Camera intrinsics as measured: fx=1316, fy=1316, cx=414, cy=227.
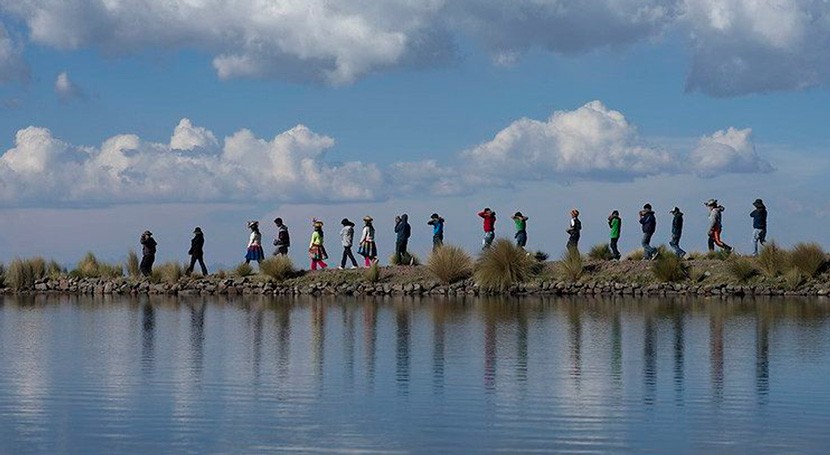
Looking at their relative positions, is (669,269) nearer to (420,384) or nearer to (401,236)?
(401,236)

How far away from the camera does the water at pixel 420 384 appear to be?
580 inches

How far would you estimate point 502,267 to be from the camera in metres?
44.6

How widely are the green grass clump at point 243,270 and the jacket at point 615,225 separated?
44.3 feet

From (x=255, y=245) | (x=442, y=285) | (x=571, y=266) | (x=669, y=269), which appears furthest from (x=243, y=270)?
(x=669, y=269)

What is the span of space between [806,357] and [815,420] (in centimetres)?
687

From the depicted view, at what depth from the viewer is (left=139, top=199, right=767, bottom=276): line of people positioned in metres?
44.7

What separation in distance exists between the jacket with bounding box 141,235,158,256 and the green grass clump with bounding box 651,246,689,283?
18.8 m

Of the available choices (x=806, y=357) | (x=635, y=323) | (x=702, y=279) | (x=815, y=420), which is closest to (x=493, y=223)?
(x=702, y=279)

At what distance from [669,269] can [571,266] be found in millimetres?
3350

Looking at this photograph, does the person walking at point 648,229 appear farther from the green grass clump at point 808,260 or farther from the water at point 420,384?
the water at point 420,384

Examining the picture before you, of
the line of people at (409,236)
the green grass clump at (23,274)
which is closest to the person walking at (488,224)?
the line of people at (409,236)

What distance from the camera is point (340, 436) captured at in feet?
48.6

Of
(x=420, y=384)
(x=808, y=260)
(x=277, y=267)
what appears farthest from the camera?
(x=277, y=267)

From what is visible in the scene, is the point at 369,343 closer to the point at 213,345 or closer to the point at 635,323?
the point at 213,345
